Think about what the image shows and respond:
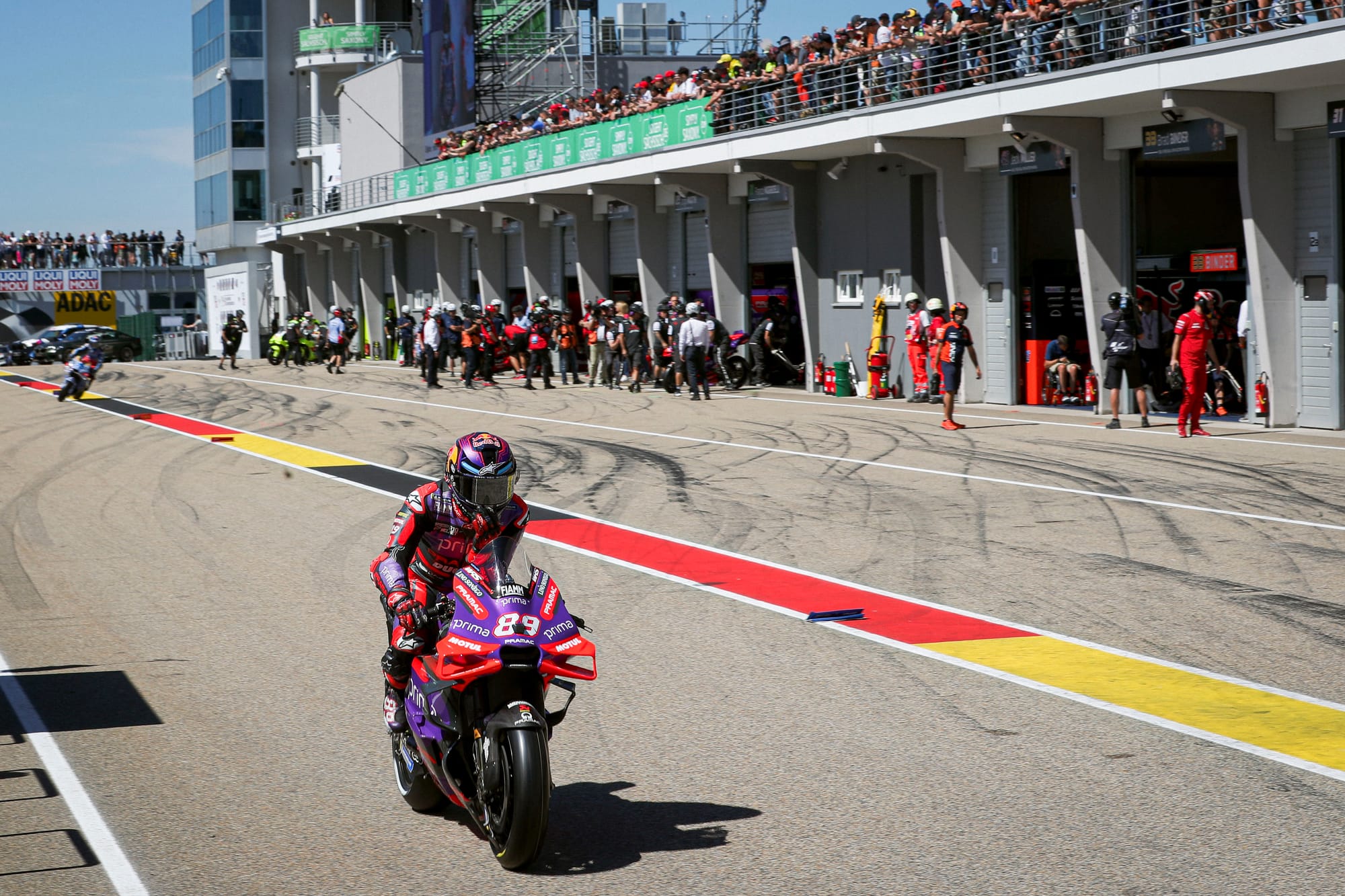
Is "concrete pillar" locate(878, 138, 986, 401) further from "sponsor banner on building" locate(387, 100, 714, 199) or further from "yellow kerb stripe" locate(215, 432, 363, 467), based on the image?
"yellow kerb stripe" locate(215, 432, 363, 467)

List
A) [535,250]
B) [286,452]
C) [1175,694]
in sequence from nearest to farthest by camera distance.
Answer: [1175,694]
[286,452]
[535,250]

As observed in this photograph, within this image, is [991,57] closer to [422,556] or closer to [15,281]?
[422,556]

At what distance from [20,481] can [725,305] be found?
62.0 ft

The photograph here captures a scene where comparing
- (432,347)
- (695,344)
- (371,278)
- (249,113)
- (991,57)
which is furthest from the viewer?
(249,113)

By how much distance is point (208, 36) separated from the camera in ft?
251

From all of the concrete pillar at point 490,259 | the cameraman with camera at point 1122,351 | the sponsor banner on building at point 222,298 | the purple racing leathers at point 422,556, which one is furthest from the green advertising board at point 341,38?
the purple racing leathers at point 422,556

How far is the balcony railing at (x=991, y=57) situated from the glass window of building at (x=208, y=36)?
152ft

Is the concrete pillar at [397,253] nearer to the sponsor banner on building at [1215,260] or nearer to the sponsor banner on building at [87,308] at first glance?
the sponsor banner on building at [87,308]

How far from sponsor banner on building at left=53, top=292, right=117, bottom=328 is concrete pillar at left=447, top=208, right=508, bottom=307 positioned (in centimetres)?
2516

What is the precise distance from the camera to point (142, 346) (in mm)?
65312

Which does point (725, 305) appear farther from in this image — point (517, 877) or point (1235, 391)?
point (517, 877)

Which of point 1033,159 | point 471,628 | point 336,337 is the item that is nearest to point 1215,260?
point 1033,159

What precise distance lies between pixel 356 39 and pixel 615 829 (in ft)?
213

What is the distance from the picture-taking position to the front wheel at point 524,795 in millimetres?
4637
